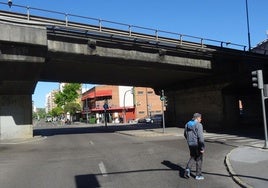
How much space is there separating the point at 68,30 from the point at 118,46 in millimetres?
4237

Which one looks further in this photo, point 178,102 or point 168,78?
point 178,102

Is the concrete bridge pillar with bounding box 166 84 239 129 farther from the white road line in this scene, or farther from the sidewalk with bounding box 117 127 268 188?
the white road line

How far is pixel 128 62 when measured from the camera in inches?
1189

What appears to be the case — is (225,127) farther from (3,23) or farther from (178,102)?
(3,23)

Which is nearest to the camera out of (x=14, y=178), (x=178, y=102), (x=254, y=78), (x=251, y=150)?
(x=14, y=178)

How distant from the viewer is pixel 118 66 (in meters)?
31.0

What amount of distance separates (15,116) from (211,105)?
17.4 m

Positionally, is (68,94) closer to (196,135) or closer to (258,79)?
(258,79)

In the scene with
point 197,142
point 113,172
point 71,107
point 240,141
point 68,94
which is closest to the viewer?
point 197,142

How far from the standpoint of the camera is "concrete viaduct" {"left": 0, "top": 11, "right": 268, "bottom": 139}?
2467cm

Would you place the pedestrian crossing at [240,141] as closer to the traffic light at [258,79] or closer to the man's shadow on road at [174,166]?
the traffic light at [258,79]

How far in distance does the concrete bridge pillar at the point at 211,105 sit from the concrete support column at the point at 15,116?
1595cm

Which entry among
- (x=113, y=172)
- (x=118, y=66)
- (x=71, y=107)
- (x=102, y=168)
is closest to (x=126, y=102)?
(x=71, y=107)

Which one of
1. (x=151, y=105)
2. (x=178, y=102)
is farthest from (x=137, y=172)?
(x=151, y=105)
